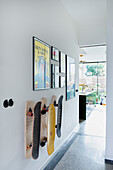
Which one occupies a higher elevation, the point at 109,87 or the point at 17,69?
the point at 17,69

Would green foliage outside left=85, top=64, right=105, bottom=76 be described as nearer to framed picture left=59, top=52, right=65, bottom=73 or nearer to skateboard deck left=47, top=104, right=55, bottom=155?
framed picture left=59, top=52, right=65, bottom=73

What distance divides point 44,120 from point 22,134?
0.47 metres

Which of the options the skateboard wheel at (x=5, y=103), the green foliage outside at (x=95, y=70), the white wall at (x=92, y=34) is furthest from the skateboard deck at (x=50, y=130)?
the green foliage outside at (x=95, y=70)

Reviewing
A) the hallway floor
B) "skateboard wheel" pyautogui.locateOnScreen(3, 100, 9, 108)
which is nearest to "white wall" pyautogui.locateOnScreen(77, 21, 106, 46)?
the hallway floor

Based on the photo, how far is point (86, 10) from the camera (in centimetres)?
321

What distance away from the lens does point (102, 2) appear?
289 centimetres

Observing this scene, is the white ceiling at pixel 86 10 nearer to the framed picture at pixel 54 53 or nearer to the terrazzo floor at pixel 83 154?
the framed picture at pixel 54 53

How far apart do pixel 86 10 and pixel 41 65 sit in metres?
1.99

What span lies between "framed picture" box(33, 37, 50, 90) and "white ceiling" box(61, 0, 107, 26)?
1330 millimetres

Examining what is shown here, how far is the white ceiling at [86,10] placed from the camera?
2.88m

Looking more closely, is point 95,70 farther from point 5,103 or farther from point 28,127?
point 5,103

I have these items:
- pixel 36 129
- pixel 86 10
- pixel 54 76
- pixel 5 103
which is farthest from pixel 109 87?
pixel 86 10

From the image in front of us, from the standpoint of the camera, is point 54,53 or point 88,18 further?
point 88,18

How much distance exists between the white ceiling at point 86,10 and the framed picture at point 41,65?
1330 mm
